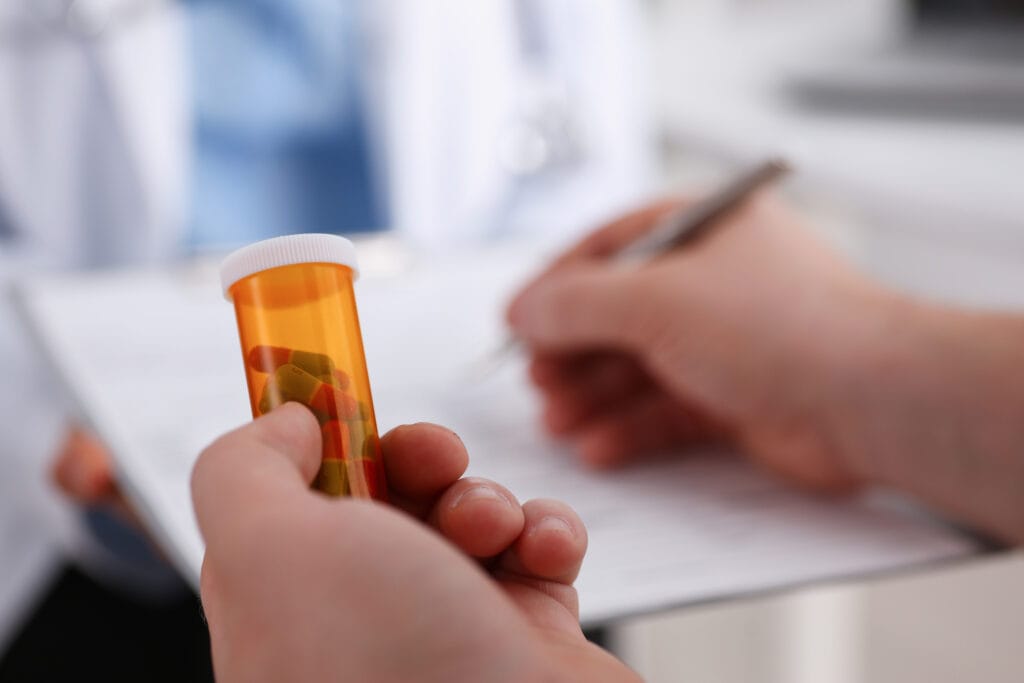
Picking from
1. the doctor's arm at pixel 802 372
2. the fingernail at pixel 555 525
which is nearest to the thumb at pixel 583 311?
the doctor's arm at pixel 802 372

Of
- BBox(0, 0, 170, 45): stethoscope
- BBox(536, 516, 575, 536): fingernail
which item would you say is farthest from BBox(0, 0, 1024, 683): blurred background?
BBox(536, 516, 575, 536): fingernail

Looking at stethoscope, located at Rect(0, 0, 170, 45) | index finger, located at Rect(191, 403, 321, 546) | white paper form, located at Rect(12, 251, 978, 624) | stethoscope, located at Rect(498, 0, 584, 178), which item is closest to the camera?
index finger, located at Rect(191, 403, 321, 546)

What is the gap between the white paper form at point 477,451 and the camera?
0.78 feet

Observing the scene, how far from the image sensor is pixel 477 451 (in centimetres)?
29

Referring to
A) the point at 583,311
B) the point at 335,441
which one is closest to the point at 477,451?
the point at 583,311

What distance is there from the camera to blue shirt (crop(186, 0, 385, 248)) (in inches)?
19.0

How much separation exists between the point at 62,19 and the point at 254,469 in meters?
0.38

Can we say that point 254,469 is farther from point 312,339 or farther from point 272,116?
point 272,116

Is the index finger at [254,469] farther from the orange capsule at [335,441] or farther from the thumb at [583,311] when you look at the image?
the thumb at [583,311]

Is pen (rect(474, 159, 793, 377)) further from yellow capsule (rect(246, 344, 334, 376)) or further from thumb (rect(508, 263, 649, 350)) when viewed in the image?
yellow capsule (rect(246, 344, 334, 376))

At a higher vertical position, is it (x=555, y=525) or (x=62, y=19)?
(x=62, y=19)

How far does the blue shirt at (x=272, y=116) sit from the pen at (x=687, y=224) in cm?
18

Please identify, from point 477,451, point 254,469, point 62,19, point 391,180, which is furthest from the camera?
point 391,180

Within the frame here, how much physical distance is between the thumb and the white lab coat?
211 millimetres
